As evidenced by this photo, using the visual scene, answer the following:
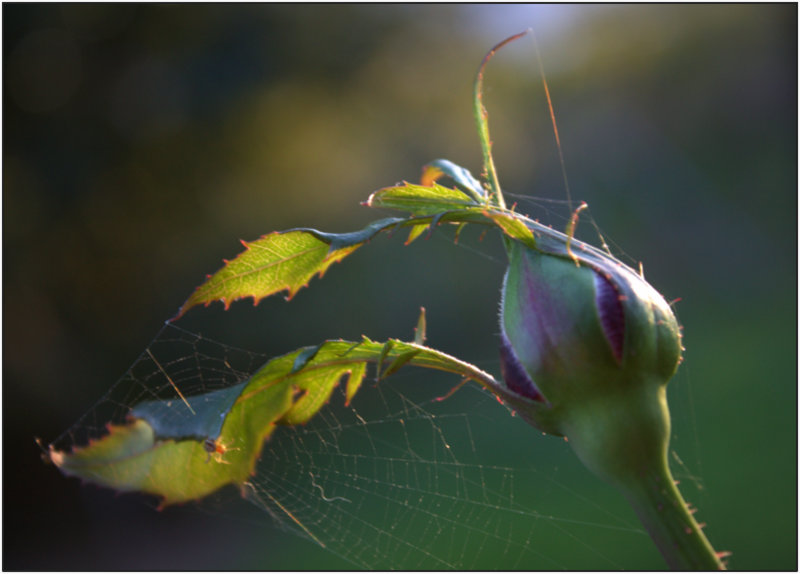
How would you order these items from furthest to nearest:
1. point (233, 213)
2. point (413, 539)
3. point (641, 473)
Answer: point (233, 213), point (413, 539), point (641, 473)

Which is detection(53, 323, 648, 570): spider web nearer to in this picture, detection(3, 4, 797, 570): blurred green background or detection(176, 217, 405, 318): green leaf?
detection(3, 4, 797, 570): blurred green background

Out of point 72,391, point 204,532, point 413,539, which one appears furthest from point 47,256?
point 413,539

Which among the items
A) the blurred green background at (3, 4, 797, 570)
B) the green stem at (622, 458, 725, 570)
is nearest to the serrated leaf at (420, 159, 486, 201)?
the green stem at (622, 458, 725, 570)

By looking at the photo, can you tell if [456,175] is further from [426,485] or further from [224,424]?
[426,485]

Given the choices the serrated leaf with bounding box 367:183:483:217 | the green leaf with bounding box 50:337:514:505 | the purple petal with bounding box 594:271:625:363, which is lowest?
the green leaf with bounding box 50:337:514:505

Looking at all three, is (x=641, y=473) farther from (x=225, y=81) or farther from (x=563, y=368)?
(x=225, y=81)
